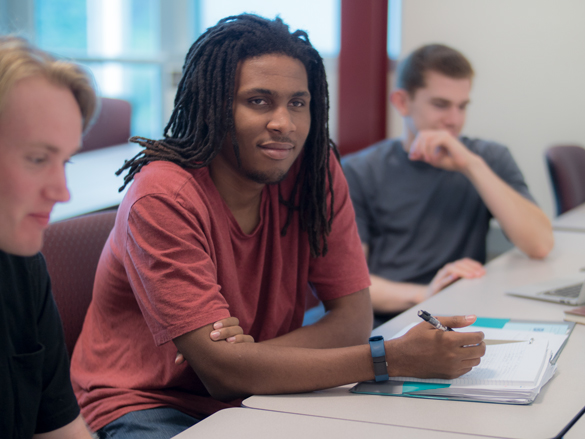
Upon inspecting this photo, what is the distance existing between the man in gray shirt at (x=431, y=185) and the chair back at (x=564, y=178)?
77 centimetres

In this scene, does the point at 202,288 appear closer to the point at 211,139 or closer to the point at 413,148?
the point at 211,139

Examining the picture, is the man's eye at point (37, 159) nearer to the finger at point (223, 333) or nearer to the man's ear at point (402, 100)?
the finger at point (223, 333)

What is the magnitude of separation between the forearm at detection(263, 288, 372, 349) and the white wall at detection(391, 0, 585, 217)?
2.99 m

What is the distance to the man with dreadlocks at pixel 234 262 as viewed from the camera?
1.03m

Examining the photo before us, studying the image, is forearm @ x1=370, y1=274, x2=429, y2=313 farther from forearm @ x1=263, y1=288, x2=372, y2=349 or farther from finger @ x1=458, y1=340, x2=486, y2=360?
finger @ x1=458, y1=340, x2=486, y2=360

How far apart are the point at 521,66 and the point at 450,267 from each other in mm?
2661

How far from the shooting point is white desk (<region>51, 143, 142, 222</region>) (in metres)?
2.05

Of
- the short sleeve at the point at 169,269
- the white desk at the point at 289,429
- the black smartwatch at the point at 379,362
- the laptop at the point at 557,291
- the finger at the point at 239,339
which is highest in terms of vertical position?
the short sleeve at the point at 169,269

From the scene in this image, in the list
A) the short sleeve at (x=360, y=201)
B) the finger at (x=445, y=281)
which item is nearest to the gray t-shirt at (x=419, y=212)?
the short sleeve at (x=360, y=201)

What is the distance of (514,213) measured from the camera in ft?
6.40

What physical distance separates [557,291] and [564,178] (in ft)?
4.72

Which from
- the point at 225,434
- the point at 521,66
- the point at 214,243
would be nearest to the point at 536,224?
the point at 214,243

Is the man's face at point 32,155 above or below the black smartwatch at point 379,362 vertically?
above

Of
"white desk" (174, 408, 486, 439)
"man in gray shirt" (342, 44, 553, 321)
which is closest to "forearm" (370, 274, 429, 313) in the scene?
"man in gray shirt" (342, 44, 553, 321)
